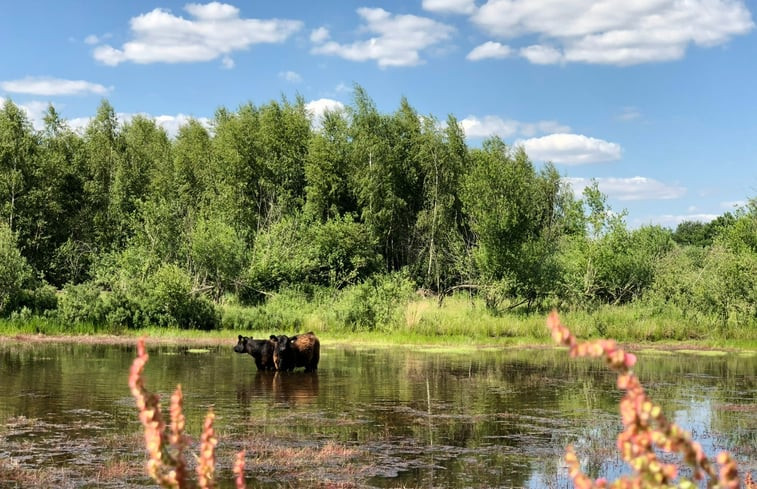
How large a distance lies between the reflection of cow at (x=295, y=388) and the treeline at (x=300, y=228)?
45.6 ft

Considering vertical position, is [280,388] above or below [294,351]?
below

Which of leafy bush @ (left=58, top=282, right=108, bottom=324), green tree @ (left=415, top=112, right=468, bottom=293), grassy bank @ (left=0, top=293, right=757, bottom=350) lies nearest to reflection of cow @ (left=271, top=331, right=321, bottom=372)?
grassy bank @ (left=0, top=293, right=757, bottom=350)

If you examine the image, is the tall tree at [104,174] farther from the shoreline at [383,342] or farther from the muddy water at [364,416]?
the muddy water at [364,416]

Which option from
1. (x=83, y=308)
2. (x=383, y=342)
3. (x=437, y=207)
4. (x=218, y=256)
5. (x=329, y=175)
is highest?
(x=329, y=175)

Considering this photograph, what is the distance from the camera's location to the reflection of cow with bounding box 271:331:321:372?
22.6 m

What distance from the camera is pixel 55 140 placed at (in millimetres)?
54000

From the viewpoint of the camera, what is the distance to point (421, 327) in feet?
110

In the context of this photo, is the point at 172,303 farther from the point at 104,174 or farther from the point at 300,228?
the point at 104,174

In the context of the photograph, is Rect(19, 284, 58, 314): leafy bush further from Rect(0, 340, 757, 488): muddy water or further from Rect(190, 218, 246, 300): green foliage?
Rect(190, 218, 246, 300): green foliage

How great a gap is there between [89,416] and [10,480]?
4.76 meters

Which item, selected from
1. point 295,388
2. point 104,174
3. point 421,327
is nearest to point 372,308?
point 421,327

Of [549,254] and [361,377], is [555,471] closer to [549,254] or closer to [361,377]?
[361,377]

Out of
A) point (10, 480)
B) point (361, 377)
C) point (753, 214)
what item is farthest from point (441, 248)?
point (10, 480)

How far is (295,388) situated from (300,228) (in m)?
30.0
